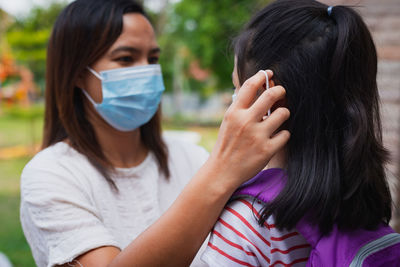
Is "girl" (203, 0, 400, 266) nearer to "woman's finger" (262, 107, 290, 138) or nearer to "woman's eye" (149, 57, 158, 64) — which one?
"woman's finger" (262, 107, 290, 138)

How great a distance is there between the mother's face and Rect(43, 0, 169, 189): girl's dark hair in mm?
28

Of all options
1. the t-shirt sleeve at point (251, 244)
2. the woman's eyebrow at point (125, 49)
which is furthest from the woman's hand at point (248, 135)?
the woman's eyebrow at point (125, 49)

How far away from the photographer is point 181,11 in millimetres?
12805

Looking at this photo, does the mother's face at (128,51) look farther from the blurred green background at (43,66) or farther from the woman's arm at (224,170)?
the woman's arm at (224,170)

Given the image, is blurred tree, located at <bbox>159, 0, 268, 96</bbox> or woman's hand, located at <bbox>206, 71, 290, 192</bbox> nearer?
woman's hand, located at <bbox>206, 71, 290, 192</bbox>

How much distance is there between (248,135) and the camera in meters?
0.93

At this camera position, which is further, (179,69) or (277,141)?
(179,69)

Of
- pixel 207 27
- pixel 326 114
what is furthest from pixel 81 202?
pixel 207 27

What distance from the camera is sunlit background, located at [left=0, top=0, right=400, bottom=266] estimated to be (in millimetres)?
3305

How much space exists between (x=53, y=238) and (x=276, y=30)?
40.0 inches

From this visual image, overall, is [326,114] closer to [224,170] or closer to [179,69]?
[224,170]

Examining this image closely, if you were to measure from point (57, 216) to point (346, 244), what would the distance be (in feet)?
3.13

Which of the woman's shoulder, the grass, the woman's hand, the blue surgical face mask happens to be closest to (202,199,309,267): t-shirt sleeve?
the woman's hand

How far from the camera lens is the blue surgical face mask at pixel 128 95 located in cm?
173
